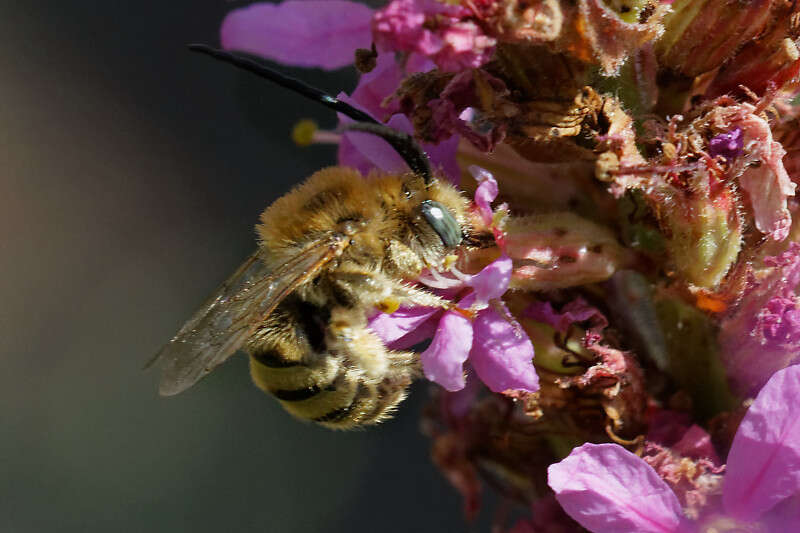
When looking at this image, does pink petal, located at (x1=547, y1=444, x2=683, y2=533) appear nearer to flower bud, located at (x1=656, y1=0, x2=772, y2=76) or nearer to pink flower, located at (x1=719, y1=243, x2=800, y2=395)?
pink flower, located at (x1=719, y1=243, x2=800, y2=395)

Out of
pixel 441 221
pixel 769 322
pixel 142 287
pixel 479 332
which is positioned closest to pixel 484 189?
pixel 441 221

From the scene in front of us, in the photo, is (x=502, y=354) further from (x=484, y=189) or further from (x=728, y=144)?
(x=728, y=144)

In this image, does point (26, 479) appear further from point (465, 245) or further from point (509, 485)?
point (465, 245)

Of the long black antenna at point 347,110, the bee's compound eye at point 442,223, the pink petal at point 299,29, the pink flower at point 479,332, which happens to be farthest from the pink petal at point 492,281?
the pink petal at point 299,29

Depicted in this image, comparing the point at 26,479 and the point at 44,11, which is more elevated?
the point at 44,11

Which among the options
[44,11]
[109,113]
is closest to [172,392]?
[109,113]

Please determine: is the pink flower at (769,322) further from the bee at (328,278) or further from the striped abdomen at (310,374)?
the striped abdomen at (310,374)
